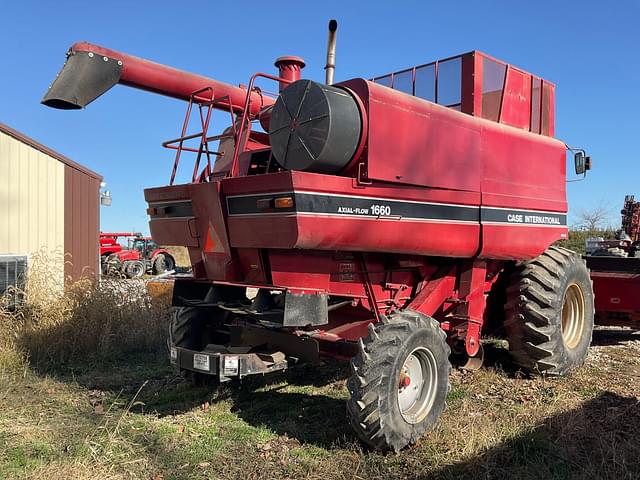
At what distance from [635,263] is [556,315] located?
3.19 meters

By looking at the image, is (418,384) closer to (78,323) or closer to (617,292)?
(78,323)

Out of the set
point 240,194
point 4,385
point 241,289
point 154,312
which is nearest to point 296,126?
point 240,194

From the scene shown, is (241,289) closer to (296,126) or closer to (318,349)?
(318,349)

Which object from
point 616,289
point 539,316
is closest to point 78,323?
point 539,316

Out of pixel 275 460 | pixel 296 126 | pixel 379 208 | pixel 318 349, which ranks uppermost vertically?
pixel 296 126

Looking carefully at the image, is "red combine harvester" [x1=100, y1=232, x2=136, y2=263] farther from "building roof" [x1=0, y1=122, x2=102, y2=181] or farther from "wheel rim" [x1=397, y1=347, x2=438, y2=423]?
"wheel rim" [x1=397, y1=347, x2=438, y2=423]

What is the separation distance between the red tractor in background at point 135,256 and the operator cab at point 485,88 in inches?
710

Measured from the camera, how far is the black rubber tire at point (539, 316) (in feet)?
20.6

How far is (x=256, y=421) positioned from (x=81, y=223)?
7.60 m

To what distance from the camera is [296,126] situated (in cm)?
463

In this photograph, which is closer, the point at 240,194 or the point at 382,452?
the point at 382,452

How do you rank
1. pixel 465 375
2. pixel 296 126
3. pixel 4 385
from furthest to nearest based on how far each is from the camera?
1. pixel 465 375
2. pixel 4 385
3. pixel 296 126

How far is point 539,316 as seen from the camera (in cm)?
622

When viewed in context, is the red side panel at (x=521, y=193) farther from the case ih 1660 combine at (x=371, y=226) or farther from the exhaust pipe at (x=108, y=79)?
the exhaust pipe at (x=108, y=79)
